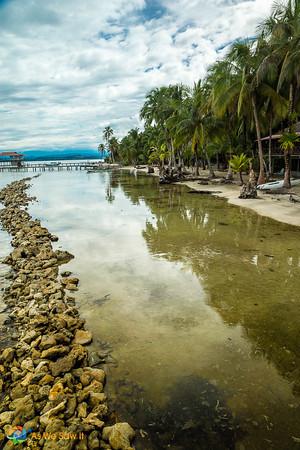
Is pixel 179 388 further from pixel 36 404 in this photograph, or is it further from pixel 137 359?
pixel 36 404

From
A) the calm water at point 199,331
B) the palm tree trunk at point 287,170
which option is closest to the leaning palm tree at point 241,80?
the palm tree trunk at point 287,170

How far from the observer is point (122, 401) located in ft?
14.9

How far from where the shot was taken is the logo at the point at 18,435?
3724 millimetres

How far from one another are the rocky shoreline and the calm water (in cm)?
35

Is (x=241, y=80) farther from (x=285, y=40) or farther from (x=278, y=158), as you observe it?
(x=278, y=158)

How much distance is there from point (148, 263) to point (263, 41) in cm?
2167

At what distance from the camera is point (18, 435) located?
3787 millimetres

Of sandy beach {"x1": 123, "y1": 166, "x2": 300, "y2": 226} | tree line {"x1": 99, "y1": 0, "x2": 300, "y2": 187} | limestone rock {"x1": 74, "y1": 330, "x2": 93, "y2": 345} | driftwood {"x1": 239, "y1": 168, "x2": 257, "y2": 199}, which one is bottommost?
limestone rock {"x1": 74, "y1": 330, "x2": 93, "y2": 345}

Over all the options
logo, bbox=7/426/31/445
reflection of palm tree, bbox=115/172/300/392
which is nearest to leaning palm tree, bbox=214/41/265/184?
reflection of palm tree, bbox=115/172/300/392

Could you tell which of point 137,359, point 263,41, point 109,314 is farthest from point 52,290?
point 263,41

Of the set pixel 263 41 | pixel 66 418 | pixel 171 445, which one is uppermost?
pixel 263 41

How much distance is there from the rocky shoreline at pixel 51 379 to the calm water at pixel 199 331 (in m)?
0.35

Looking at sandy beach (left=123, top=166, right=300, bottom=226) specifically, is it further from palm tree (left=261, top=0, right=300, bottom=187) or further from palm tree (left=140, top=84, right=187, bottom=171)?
palm tree (left=140, top=84, right=187, bottom=171)

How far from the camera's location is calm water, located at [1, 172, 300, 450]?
414cm
